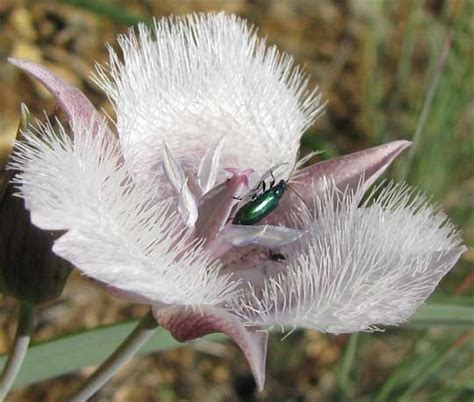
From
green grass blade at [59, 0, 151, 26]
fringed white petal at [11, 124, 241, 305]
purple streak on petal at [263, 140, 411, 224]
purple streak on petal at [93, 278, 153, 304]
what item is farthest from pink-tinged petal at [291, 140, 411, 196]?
green grass blade at [59, 0, 151, 26]

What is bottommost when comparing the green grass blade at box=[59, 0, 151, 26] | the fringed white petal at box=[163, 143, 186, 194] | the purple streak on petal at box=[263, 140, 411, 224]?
the purple streak on petal at box=[263, 140, 411, 224]

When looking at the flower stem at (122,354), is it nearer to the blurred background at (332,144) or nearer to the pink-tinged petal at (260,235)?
the pink-tinged petal at (260,235)

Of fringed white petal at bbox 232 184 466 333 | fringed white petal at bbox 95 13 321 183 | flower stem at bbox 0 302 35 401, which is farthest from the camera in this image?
fringed white petal at bbox 95 13 321 183

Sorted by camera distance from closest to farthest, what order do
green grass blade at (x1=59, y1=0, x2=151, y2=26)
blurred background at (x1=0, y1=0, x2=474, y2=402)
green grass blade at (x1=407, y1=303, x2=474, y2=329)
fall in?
green grass blade at (x1=407, y1=303, x2=474, y2=329) → green grass blade at (x1=59, y1=0, x2=151, y2=26) → blurred background at (x1=0, y1=0, x2=474, y2=402)

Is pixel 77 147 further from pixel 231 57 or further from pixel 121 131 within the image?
pixel 231 57

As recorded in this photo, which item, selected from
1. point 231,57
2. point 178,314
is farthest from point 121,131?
point 178,314

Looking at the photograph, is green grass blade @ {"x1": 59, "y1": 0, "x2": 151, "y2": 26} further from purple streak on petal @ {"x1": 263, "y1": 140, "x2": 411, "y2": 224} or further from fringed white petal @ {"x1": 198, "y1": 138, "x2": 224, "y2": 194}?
purple streak on petal @ {"x1": 263, "y1": 140, "x2": 411, "y2": 224}

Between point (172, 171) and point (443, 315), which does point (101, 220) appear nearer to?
point (172, 171)

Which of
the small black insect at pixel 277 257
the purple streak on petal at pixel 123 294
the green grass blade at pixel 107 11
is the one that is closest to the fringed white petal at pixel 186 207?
the small black insect at pixel 277 257

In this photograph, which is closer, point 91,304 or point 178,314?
point 178,314
